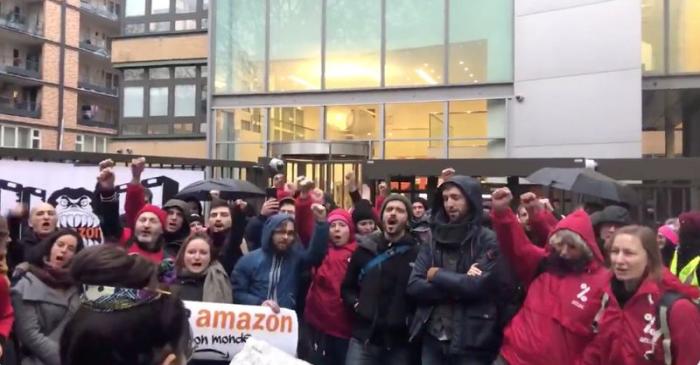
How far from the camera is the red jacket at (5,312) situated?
413 centimetres

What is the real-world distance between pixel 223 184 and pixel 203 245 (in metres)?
2.60

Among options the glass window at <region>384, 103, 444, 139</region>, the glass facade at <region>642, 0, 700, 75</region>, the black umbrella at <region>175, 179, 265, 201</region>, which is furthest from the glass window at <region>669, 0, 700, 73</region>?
the black umbrella at <region>175, 179, 265, 201</region>

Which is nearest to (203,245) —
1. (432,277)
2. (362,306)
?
(362,306)

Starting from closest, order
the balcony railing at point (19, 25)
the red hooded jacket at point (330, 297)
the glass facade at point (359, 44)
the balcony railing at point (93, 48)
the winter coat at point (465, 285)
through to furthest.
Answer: the winter coat at point (465, 285), the red hooded jacket at point (330, 297), the glass facade at point (359, 44), the balcony railing at point (19, 25), the balcony railing at point (93, 48)

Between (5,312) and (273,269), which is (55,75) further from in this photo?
(5,312)

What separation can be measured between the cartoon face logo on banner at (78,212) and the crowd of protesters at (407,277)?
16.0 inches

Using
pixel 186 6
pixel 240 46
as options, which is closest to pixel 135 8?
pixel 186 6

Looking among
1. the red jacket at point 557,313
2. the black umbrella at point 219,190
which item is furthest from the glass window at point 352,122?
the red jacket at point 557,313

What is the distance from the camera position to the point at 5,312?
417 centimetres

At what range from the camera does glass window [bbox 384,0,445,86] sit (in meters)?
17.9

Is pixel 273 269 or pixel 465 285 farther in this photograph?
pixel 273 269

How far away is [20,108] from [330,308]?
43517mm

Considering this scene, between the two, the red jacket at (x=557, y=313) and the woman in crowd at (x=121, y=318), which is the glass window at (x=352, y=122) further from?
the woman in crowd at (x=121, y=318)

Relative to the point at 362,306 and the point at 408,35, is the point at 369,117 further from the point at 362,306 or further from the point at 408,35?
the point at 362,306
